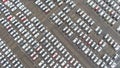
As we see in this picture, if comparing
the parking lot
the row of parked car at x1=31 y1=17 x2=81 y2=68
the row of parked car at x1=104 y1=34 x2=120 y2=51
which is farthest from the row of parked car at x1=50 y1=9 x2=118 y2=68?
the row of parked car at x1=31 y1=17 x2=81 y2=68

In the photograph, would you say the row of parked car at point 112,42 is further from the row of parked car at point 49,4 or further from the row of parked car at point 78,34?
the row of parked car at point 49,4

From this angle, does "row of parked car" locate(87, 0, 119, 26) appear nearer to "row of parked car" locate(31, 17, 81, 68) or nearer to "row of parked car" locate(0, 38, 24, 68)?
"row of parked car" locate(31, 17, 81, 68)

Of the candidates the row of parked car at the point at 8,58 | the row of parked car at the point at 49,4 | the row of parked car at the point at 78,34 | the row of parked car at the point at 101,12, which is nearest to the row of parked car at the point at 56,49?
the row of parked car at the point at 78,34

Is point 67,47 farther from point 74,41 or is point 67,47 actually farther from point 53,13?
point 53,13

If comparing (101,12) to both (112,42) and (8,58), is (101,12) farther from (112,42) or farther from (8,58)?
(8,58)

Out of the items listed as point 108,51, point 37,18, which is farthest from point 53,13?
point 108,51

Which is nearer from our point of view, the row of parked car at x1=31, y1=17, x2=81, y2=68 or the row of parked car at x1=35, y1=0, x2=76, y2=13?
the row of parked car at x1=31, y1=17, x2=81, y2=68

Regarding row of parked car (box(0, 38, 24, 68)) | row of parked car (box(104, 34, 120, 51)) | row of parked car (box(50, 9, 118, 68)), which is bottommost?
row of parked car (box(104, 34, 120, 51))
